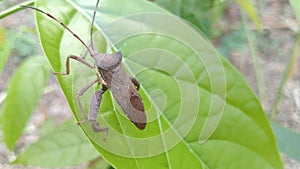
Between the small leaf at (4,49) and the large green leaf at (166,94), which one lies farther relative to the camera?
the small leaf at (4,49)

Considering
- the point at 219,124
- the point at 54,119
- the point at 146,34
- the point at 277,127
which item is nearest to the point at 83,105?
the point at 146,34

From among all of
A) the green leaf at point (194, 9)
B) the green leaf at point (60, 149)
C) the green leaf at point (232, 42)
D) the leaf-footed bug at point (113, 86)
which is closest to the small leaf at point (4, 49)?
the green leaf at point (60, 149)

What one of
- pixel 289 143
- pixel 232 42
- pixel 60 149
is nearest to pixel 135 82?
pixel 60 149

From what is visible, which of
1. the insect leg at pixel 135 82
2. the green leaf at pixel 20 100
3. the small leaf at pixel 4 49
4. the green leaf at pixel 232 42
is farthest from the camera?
the green leaf at pixel 232 42

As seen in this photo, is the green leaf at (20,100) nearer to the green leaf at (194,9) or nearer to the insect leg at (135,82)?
the green leaf at (194,9)

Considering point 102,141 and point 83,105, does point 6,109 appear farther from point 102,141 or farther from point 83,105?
point 102,141

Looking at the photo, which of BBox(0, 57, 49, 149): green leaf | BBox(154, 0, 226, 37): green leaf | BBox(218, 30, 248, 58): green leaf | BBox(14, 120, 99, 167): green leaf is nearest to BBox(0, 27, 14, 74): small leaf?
BBox(0, 57, 49, 149): green leaf
